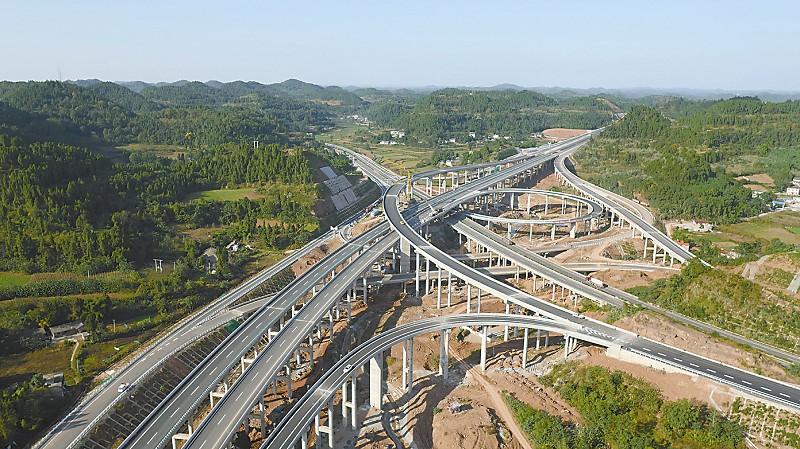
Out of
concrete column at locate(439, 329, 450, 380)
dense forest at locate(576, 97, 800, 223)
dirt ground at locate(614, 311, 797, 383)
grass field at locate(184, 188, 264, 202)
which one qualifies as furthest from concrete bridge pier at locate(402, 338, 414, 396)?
dense forest at locate(576, 97, 800, 223)

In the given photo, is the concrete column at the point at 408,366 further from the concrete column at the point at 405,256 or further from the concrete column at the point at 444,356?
the concrete column at the point at 405,256

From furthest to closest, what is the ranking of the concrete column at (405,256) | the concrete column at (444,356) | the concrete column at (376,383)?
the concrete column at (405,256) → the concrete column at (444,356) → the concrete column at (376,383)

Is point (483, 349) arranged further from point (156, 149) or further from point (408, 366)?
point (156, 149)

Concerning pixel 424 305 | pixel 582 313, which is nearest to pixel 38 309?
pixel 424 305

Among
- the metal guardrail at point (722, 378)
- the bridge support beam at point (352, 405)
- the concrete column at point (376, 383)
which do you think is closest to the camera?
the metal guardrail at point (722, 378)

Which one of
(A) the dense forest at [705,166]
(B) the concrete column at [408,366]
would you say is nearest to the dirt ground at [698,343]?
(B) the concrete column at [408,366]

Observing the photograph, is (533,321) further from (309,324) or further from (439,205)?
(439,205)
